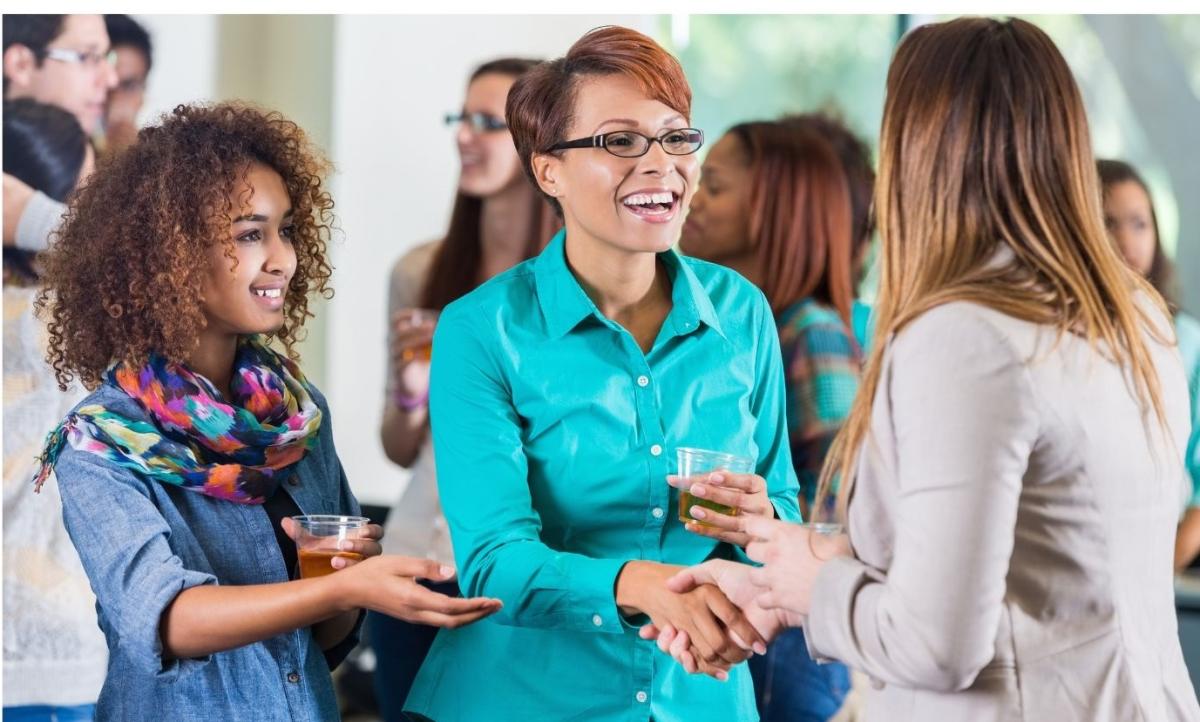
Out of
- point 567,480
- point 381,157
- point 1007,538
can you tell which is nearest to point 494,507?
point 567,480

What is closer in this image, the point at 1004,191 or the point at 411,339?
the point at 1004,191

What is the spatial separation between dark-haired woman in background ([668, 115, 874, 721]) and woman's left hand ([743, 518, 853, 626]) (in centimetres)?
128

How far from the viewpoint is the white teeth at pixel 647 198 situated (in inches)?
76.9

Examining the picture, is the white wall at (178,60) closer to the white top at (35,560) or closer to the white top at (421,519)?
the white top at (35,560)

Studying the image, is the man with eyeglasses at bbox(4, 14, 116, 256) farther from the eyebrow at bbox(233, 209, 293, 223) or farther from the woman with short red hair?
the woman with short red hair

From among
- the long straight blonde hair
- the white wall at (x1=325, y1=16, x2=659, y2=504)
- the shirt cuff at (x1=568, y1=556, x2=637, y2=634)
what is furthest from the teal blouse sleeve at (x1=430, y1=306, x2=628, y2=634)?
the white wall at (x1=325, y1=16, x2=659, y2=504)

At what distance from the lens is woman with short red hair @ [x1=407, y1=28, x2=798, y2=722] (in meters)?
1.84

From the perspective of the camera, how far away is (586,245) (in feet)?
6.64

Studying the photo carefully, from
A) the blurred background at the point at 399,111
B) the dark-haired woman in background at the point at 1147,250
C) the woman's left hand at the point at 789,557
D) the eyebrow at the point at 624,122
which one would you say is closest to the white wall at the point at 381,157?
the blurred background at the point at 399,111

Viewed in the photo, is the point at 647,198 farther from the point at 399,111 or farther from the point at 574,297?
the point at 399,111

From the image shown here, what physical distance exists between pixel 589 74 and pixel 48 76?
6.21 feet

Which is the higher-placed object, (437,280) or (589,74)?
(589,74)

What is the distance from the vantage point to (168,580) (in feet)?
5.50

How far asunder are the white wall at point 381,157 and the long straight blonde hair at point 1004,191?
12.6ft
